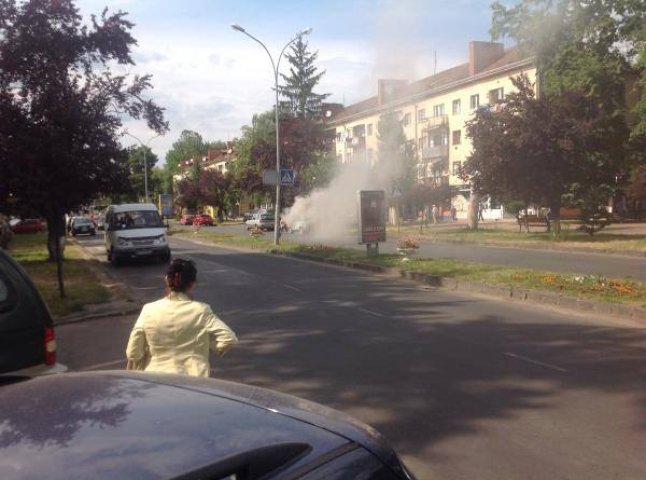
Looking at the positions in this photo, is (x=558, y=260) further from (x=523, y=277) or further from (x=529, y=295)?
(x=529, y=295)

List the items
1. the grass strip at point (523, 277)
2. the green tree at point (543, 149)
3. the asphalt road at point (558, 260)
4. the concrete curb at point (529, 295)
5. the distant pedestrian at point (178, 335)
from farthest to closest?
1. the green tree at point (543, 149)
2. the asphalt road at point (558, 260)
3. the grass strip at point (523, 277)
4. the concrete curb at point (529, 295)
5. the distant pedestrian at point (178, 335)

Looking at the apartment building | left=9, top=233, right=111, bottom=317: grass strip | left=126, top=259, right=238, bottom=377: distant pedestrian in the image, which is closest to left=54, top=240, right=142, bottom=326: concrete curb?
left=9, top=233, right=111, bottom=317: grass strip

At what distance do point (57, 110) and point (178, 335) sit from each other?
11390 millimetres

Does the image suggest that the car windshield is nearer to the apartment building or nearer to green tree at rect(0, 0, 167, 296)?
green tree at rect(0, 0, 167, 296)

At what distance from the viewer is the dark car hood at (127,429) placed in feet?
5.62

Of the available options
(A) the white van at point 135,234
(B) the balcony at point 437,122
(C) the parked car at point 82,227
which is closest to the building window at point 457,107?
(B) the balcony at point 437,122

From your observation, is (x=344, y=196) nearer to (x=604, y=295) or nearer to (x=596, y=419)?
(x=604, y=295)

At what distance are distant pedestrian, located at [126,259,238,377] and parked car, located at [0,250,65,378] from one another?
1.01 metres

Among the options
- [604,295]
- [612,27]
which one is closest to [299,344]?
[604,295]

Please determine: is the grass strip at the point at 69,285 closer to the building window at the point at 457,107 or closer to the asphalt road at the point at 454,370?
the asphalt road at the point at 454,370

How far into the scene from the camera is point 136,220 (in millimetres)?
21328

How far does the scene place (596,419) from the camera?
5020 mm

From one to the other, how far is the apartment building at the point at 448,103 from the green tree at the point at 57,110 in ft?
104

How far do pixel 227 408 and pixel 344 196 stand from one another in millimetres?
41374
